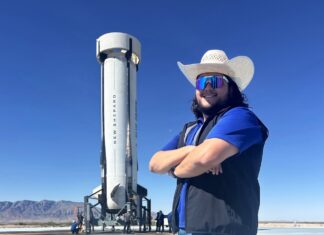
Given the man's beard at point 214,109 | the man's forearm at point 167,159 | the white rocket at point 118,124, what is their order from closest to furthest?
the man's forearm at point 167,159, the man's beard at point 214,109, the white rocket at point 118,124

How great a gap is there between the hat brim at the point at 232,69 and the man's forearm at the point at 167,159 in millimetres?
578

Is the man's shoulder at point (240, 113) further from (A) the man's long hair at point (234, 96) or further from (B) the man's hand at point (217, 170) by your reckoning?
(B) the man's hand at point (217, 170)

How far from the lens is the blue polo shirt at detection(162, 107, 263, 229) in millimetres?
2695

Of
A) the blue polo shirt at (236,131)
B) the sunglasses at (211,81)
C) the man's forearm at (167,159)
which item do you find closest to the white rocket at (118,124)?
the man's forearm at (167,159)

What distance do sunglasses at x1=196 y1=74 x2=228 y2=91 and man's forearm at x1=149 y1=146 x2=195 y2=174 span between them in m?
0.47

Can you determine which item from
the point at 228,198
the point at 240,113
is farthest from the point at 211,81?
the point at 228,198

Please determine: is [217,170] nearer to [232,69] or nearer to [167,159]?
[167,159]

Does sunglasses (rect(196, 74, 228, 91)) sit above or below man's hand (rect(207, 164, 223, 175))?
above

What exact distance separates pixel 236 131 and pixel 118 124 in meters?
30.7

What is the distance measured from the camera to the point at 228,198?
2715mm

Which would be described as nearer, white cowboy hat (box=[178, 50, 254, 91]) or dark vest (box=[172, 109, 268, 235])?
dark vest (box=[172, 109, 268, 235])

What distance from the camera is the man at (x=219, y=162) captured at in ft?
8.79

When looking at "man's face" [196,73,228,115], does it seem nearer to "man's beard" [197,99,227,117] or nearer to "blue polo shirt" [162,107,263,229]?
"man's beard" [197,99,227,117]

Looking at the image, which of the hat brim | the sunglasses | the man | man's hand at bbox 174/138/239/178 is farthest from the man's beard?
man's hand at bbox 174/138/239/178
